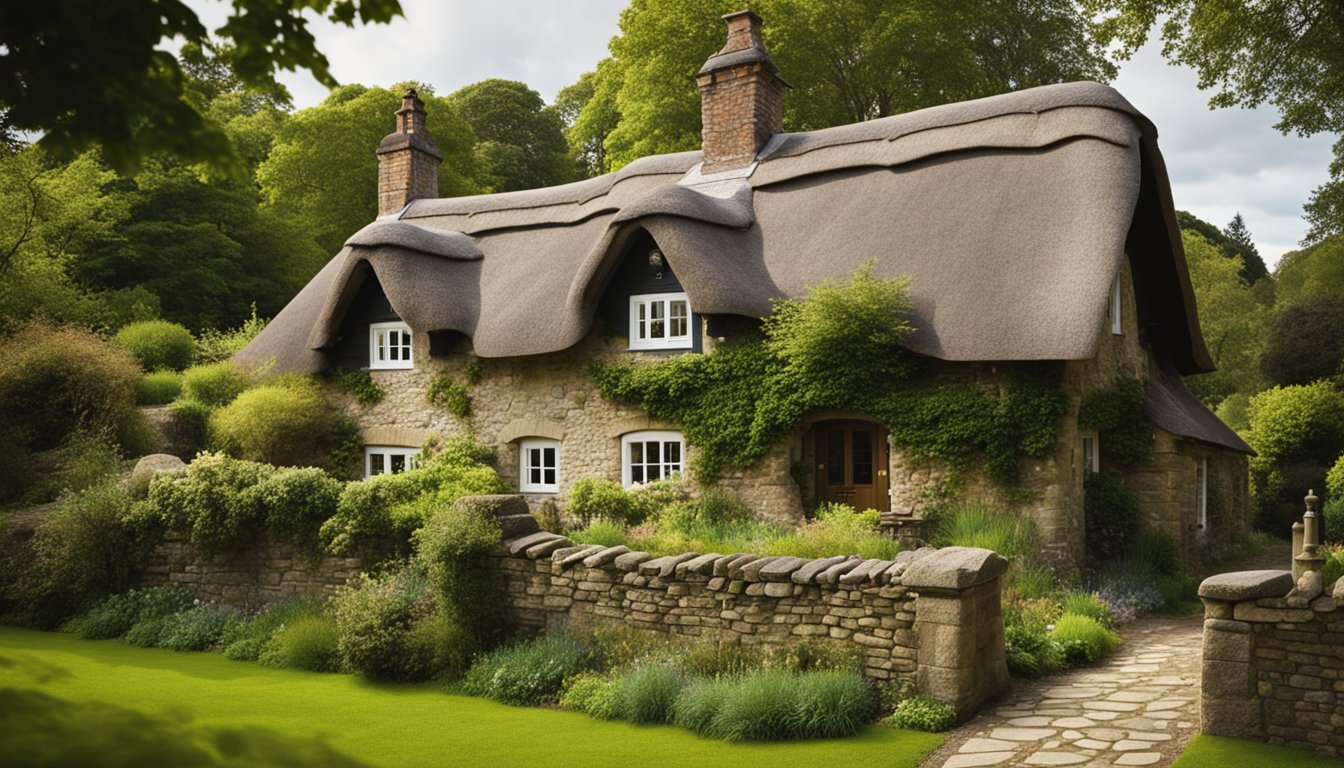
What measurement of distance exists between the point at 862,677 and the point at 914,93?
Answer: 2111 centimetres

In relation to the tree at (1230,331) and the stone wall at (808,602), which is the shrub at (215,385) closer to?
the stone wall at (808,602)

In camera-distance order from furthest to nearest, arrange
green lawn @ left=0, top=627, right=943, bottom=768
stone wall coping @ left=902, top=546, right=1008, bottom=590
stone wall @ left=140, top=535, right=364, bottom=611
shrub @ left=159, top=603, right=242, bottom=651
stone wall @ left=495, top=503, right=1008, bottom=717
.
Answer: stone wall @ left=140, top=535, right=364, bottom=611 → shrub @ left=159, top=603, right=242, bottom=651 → stone wall @ left=495, top=503, right=1008, bottom=717 → stone wall coping @ left=902, top=546, right=1008, bottom=590 → green lawn @ left=0, top=627, right=943, bottom=768

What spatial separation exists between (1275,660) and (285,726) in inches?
287

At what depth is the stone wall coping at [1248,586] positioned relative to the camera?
6.35 m

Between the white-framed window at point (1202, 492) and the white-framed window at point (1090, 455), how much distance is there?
3089mm

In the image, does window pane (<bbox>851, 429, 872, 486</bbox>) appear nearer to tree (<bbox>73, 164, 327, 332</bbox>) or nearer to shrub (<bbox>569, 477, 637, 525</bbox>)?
shrub (<bbox>569, 477, 637, 525</bbox>)

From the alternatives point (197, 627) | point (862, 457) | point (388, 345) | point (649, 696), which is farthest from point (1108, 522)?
point (388, 345)

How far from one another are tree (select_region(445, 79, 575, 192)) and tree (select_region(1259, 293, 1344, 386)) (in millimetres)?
23942

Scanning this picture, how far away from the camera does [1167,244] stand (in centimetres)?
1512

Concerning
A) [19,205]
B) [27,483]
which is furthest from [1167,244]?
Result: [19,205]

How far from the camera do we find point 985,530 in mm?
11734

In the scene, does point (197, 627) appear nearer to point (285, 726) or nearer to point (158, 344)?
point (285, 726)

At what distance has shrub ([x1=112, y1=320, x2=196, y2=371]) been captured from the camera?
62.1 feet

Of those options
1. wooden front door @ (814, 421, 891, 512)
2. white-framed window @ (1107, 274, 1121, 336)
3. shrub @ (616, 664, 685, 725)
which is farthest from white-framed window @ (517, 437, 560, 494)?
white-framed window @ (1107, 274, 1121, 336)
